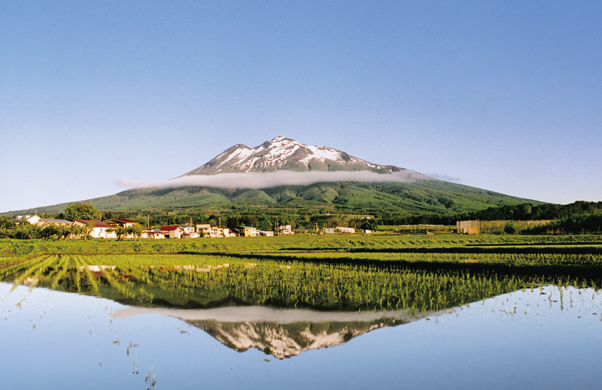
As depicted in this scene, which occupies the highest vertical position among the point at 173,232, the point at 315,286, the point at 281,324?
the point at 281,324

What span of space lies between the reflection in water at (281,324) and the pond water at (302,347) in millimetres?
28

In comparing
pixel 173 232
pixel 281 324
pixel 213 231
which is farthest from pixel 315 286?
pixel 213 231

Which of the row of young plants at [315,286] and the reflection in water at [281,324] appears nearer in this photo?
the reflection in water at [281,324]

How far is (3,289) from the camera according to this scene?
1712 centimetres

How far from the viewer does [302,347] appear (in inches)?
350

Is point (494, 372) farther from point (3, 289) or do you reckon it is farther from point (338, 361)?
point (3, 289)

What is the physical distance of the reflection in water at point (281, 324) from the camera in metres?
9.08

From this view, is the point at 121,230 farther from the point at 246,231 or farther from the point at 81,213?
A: the point at 81,213

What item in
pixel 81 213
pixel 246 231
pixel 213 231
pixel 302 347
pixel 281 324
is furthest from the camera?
pixel 246 231

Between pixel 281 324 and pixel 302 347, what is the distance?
1657 millimetres

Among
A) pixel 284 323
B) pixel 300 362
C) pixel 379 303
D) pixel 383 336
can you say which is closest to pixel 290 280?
pixel 379 303

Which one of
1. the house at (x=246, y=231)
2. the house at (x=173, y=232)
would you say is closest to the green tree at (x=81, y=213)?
the house at (x=173, y=232)

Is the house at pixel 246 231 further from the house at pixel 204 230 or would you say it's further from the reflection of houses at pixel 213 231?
the house at pixel 204 230

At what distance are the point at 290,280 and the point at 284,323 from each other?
8152 mm
